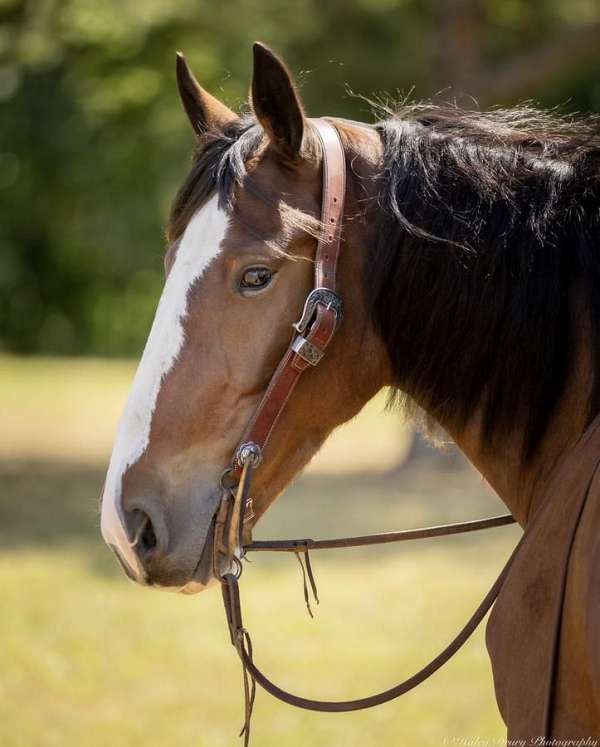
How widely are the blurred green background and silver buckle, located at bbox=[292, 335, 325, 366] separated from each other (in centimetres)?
87

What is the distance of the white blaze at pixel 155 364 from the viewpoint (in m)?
2.21

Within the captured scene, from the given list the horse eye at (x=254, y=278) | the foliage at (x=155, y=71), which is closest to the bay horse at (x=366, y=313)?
the horse eye at (x=254, y=278)

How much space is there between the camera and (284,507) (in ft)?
30.8

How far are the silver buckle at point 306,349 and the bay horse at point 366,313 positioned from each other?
1.7 inches

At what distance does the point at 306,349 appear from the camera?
2244 millimetres

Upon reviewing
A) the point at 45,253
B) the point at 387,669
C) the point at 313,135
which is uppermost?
the point at 313,135

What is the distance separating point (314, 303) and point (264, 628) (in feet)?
14.6

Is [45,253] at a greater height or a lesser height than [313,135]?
lesser

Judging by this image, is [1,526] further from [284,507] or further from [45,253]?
[45,253]

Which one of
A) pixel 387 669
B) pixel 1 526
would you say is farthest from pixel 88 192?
pixel 387 669

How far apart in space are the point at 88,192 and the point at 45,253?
7.72 metres

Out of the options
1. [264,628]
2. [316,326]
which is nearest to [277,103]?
[316,326]

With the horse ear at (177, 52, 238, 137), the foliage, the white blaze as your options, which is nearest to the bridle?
the white blaze

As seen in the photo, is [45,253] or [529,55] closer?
[529,55]
